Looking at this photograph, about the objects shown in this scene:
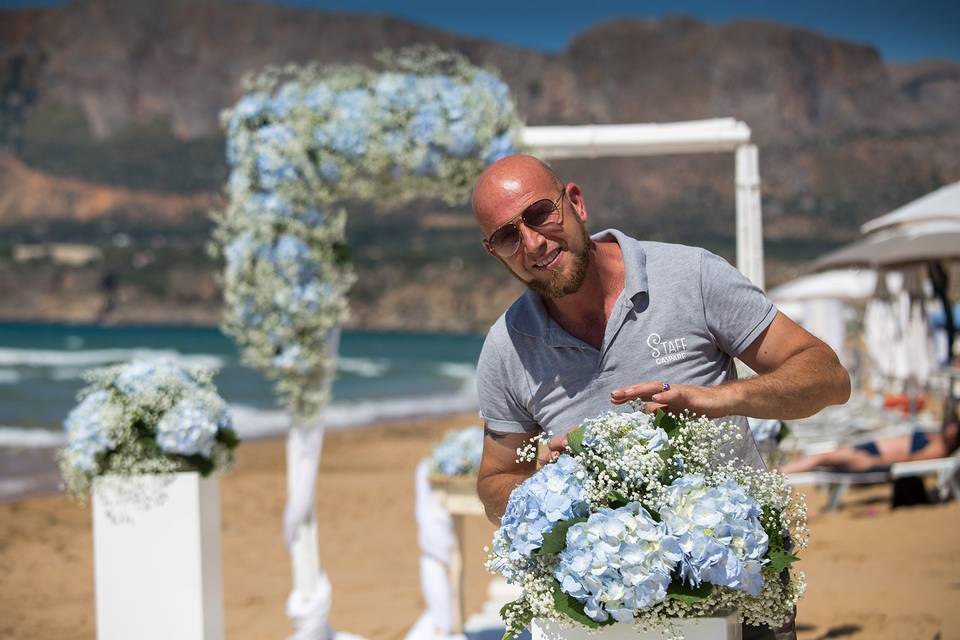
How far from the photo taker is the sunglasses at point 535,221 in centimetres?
261

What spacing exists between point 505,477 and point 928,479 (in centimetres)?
963

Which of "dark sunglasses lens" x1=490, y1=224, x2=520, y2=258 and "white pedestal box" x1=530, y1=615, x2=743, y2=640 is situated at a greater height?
"dark sunglasses lens" x1=490, y1=224, x2=520, y2=258

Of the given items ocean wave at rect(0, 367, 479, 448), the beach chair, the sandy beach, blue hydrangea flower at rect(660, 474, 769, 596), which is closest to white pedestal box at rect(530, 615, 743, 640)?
blue hydrangea flower at rect(660, 474, 769, 596)

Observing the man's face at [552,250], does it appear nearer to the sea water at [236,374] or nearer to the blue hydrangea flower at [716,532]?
the blue hydrangea flower at [716,532]

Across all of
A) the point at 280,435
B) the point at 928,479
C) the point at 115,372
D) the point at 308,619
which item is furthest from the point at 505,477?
the point at 280,435

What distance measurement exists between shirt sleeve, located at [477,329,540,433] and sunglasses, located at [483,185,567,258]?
0.29m

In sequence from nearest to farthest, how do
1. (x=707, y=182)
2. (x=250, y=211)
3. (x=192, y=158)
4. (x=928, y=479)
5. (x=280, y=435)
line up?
1. (x=250, y=211)
2. (x=928, y=479)
3. (x=280, y=435)
4. (x=707, y=182)
5. (x=192, y=158)

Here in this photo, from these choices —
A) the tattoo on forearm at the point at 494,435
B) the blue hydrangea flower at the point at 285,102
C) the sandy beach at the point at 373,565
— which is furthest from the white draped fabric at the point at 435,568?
the tattoo on forearm at the point at 494,435

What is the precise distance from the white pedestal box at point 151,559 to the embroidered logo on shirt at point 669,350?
8.43ft

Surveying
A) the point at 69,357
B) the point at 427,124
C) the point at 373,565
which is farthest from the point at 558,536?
the point at 69,357

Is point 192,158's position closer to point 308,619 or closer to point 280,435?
point 280,435

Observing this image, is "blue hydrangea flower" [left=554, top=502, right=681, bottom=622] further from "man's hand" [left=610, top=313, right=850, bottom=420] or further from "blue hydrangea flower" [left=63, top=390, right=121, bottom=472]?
"blue hydrangea flower" [left=63, top=390, right=121, bottom=472]

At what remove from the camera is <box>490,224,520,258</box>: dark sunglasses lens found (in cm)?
264

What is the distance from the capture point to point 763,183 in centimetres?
572
